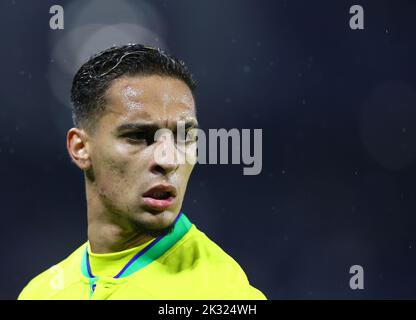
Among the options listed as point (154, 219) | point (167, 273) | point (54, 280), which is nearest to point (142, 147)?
point (154, 219)

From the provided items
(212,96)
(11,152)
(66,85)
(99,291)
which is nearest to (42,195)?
(11,152)

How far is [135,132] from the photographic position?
2.70m

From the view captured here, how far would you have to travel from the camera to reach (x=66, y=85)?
21.0 feet

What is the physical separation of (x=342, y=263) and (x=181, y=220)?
411 cm

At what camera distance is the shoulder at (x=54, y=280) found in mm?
3127

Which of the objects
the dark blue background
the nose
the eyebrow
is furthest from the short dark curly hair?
the dark blue background

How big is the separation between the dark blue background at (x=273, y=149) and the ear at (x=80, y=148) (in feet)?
11.4

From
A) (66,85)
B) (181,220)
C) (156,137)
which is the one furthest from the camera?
(66,85)

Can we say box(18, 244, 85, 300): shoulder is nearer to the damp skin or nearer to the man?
the man

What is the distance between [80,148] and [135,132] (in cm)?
35

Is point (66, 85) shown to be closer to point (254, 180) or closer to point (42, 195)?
point (42, 195)

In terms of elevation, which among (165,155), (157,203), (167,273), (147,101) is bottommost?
(167,273)

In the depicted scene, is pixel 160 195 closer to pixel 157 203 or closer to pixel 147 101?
pixel 157 203

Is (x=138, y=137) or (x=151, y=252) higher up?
(x=138, y=137)
